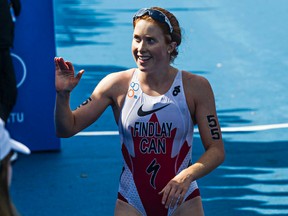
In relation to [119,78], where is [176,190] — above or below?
below

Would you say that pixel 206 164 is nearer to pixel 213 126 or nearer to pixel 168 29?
pixel 213 126

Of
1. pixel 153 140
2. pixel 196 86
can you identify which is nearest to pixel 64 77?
pixel 153 140

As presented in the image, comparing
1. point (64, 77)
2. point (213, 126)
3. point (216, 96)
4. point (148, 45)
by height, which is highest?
point (148, 45)

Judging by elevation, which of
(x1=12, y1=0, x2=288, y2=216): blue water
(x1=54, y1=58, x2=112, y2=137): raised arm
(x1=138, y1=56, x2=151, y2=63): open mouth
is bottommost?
(x1=12, y1=0, x2=288, y2=216): blue water

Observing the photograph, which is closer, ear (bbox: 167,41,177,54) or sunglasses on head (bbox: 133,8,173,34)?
sunglasses on head (bbox: 133,8,173,34)

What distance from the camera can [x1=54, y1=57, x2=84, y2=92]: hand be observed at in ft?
17.1

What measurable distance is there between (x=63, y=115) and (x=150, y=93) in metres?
0.59

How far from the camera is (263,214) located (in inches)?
324

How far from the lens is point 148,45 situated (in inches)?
212

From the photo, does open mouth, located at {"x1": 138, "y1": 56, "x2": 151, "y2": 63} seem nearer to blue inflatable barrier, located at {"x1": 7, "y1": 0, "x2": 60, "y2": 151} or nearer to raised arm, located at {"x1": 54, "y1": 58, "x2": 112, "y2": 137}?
raised arm, located at {"x1": 54, "y1": 58, "x2": 112, "y2": 137}

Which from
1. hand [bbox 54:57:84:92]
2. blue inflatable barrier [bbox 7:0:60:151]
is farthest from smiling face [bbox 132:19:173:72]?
blue inflatable barrier [bbox 7:0:60:151]

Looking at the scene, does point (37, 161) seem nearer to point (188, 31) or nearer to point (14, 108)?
point (14, 108)

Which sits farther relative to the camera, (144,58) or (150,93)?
(150,93)

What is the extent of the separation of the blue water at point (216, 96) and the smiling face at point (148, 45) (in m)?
0.66
